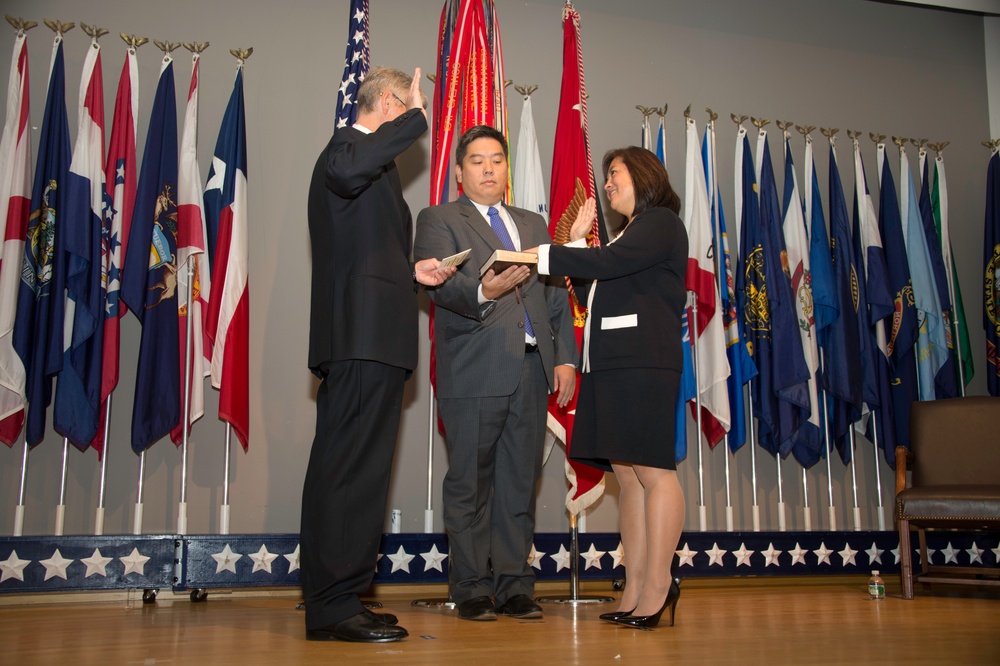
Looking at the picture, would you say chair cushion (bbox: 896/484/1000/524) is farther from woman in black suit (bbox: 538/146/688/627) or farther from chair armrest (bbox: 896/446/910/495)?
woman in black suit (bbox: 538/146/688/627)

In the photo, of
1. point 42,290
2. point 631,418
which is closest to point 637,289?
point 631,418

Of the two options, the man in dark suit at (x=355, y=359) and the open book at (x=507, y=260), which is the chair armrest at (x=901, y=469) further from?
the man in dark suit at (x=355, y=359)

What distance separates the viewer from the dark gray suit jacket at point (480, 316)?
112 inches

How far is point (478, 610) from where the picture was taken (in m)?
2.67

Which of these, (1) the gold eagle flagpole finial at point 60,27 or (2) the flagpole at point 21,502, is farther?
(1) the gold eagle flagpole finial at point 60,27

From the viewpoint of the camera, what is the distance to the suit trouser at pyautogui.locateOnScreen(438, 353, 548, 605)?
2.82 meters

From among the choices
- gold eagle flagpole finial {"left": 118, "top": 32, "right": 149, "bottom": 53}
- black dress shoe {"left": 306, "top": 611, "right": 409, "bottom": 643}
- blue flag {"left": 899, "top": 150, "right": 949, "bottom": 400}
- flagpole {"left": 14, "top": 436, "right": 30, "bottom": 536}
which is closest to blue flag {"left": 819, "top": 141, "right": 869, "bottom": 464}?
blue flag {"left": 899, "top": 150, "right": 949, "bottom": 400}

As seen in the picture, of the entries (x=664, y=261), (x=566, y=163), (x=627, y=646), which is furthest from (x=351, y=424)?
(x=566, y=163)

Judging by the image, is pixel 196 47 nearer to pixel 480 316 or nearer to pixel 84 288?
pixel 84 288

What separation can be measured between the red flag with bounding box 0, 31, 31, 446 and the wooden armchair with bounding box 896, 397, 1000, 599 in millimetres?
3829

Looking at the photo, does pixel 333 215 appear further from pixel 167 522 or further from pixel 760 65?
pixel 760 65

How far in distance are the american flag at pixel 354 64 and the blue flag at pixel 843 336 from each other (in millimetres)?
2840

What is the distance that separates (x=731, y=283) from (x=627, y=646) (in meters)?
2.96

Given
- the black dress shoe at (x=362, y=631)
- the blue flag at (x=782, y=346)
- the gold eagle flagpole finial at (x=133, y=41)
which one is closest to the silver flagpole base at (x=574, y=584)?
the black dress shoe at (x=362, y=631)
